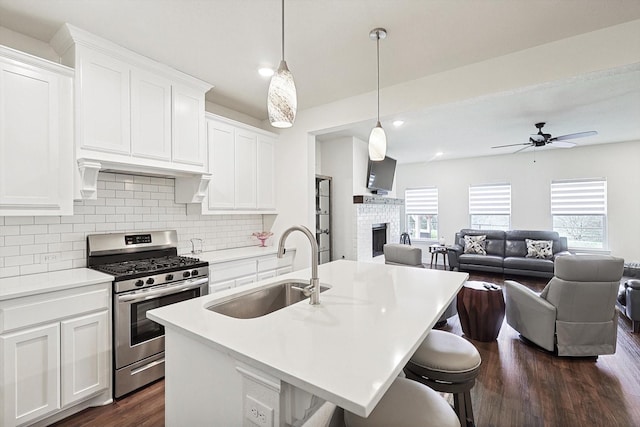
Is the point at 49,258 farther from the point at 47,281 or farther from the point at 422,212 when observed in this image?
the point at 422,212

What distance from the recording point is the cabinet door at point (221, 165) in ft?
10.7

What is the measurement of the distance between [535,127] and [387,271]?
4249mm

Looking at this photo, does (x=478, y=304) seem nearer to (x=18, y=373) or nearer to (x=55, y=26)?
(x=18, y=373)

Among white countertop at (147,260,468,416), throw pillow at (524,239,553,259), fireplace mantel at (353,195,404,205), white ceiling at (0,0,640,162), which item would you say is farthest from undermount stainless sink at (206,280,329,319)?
throw pillow at (524,239,553,259)

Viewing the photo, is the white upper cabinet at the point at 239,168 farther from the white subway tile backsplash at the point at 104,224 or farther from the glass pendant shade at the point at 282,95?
the glass pendant shade at the point at 282,95

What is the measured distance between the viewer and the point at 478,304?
10.2 ft

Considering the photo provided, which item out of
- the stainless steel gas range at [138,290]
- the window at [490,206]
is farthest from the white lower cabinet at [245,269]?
the window at [490,206]

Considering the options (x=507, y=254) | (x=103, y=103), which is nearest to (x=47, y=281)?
(x=103, y=103)

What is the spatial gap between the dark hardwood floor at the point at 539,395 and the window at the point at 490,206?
4447 mm

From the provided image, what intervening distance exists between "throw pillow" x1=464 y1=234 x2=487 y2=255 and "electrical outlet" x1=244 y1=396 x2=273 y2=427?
6.64 m

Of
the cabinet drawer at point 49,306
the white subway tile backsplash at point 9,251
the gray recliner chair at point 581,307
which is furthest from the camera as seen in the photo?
the gray recliner chair at point 581,307

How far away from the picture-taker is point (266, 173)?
3.95m

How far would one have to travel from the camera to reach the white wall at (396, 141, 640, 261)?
5777 mm

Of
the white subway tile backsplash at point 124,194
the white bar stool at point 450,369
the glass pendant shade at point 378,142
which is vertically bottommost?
the white bar stool at point 450,369
